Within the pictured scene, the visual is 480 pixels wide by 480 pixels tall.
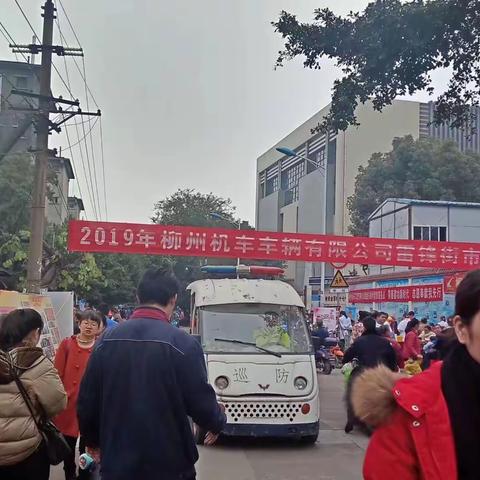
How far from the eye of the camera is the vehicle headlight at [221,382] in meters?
8.64

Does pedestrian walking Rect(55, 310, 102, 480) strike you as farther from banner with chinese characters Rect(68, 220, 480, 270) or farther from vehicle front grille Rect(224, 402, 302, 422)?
banner with chinese characters Rect(68, 220, 480, 270)

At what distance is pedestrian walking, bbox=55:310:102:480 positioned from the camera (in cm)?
549

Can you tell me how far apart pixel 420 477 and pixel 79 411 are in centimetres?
211

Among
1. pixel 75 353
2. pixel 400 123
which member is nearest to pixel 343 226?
pixel 400 123

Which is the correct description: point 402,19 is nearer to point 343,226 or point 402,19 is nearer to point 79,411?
point 79,411

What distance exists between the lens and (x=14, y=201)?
28.4 meters

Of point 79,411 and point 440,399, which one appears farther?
point 79,411

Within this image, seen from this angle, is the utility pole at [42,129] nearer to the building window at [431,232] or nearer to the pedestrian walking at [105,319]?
the pedestrian walking at [105,319]

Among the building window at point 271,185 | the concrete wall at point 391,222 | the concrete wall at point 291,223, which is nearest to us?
the concrete wall at point 391,222

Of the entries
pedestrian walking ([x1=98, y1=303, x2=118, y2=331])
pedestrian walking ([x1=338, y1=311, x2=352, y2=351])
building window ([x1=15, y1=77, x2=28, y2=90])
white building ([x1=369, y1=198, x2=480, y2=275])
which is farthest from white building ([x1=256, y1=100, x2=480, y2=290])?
pedestrian walking ([x1=98, y1=303, x2=118, y2=331])

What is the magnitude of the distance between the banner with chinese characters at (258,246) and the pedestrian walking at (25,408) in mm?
13913

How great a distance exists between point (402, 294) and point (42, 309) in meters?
16.1

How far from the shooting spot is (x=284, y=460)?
813 cm

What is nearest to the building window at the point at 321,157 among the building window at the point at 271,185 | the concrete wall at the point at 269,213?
the concrete wall at the point at 269,213
